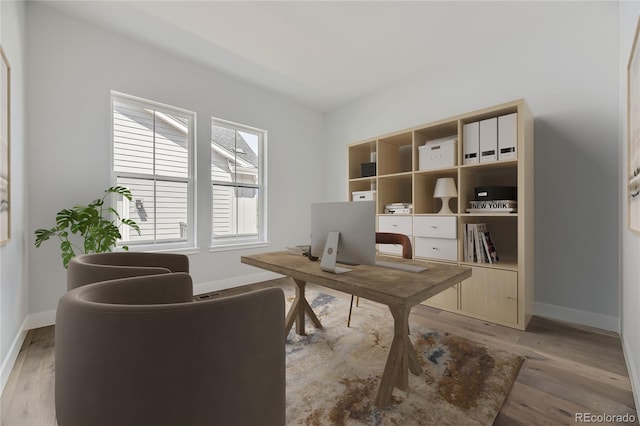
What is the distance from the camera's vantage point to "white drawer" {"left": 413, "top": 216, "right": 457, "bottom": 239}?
9.05 ft

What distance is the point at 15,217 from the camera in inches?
80.8

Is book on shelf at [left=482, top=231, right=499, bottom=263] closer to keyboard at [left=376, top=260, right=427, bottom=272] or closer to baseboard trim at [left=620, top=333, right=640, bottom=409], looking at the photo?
baseboard trim at [left=620, top=333, right=640, bottom=409]

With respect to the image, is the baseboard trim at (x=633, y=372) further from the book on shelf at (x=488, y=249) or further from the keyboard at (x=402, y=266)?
the keyboard at (x=402, y=266)

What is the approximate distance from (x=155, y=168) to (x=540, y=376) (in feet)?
12.7

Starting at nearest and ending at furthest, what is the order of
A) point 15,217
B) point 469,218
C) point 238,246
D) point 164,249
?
point 15,217
point 469,218
point 164,249
point 238,246

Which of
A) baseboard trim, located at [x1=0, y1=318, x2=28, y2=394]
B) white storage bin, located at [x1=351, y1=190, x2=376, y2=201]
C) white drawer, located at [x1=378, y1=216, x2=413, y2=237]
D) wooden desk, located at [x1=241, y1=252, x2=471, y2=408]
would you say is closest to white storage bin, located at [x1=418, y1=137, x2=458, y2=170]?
white drawer, located at [x1=378, y1=216, x2=413, y2=237]

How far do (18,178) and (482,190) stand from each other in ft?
12.7

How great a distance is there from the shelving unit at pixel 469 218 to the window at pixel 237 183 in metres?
1.51

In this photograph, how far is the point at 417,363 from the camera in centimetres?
174

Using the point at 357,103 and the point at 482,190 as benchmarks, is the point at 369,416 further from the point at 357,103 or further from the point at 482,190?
the point at 357,103

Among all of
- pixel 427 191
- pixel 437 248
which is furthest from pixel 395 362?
pixel 427 191

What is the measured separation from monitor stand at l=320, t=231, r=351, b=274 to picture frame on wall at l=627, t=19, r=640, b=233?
1535 mm

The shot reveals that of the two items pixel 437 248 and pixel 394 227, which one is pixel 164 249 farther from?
pixel 437 248

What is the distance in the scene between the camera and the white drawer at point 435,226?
276 cm
